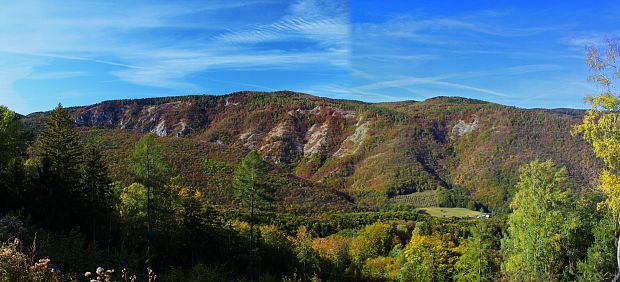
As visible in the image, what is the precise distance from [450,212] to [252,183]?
110 metres

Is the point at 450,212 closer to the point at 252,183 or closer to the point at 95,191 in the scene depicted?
the point at 252,183

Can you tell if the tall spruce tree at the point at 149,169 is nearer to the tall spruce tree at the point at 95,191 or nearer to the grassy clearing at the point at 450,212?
the tall spruce tree at the point at 95,191

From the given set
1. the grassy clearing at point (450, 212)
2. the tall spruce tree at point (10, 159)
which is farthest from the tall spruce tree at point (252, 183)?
the grassy clearing at point (450, 212)

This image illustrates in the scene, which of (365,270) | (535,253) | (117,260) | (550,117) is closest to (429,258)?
(365,270)

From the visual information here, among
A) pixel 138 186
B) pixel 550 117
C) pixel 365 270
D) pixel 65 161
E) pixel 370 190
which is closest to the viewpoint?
pixel 65 161

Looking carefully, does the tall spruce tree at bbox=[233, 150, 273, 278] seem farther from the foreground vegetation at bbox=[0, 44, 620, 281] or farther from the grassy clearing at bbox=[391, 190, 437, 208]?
the grassy clearing at bbox=[391, 190, 437, 208]

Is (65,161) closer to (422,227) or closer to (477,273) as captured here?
(477,273)

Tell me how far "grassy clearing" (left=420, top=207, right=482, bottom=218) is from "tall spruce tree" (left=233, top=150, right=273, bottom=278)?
99.9 metres

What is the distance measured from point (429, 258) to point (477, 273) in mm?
5119

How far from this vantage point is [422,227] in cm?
6494

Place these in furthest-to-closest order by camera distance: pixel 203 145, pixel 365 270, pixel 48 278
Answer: pixel 203 145
pixel 365 270
pixel 48 278

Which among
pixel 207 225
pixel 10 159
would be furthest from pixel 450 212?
pixel 10 159

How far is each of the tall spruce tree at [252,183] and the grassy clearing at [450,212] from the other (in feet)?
328

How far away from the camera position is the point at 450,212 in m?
128
